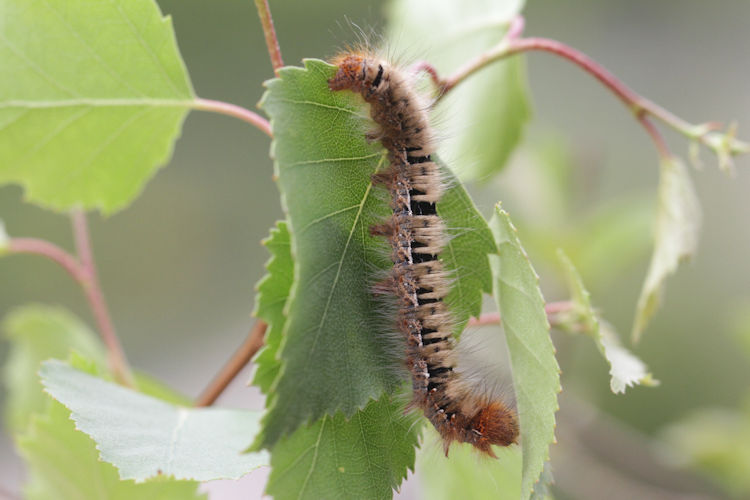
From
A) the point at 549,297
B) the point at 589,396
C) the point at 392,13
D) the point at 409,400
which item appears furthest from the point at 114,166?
the point at 589,396

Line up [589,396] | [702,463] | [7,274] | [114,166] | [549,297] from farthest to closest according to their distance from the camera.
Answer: [7,274], [589,396], [549,297], [702,463], [114,166]

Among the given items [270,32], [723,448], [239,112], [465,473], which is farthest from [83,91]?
[723,448]

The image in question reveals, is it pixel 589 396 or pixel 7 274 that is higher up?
pixel 7 274

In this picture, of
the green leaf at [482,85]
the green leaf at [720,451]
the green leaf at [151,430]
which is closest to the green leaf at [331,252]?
the green leaf at [151,430]

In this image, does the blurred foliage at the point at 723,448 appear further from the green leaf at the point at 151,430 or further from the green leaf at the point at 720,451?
the green leaf at the point at 151,430

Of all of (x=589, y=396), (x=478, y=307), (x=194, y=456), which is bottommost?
(x=589, y=396)

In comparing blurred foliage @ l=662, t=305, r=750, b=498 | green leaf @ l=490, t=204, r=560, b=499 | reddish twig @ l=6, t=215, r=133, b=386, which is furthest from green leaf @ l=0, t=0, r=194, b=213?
blurred foliage @ l=662, t=305, r=750, b=498

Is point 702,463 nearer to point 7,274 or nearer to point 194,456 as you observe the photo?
point 194,456

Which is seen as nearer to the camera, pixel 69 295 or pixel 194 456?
pixel 194 456
